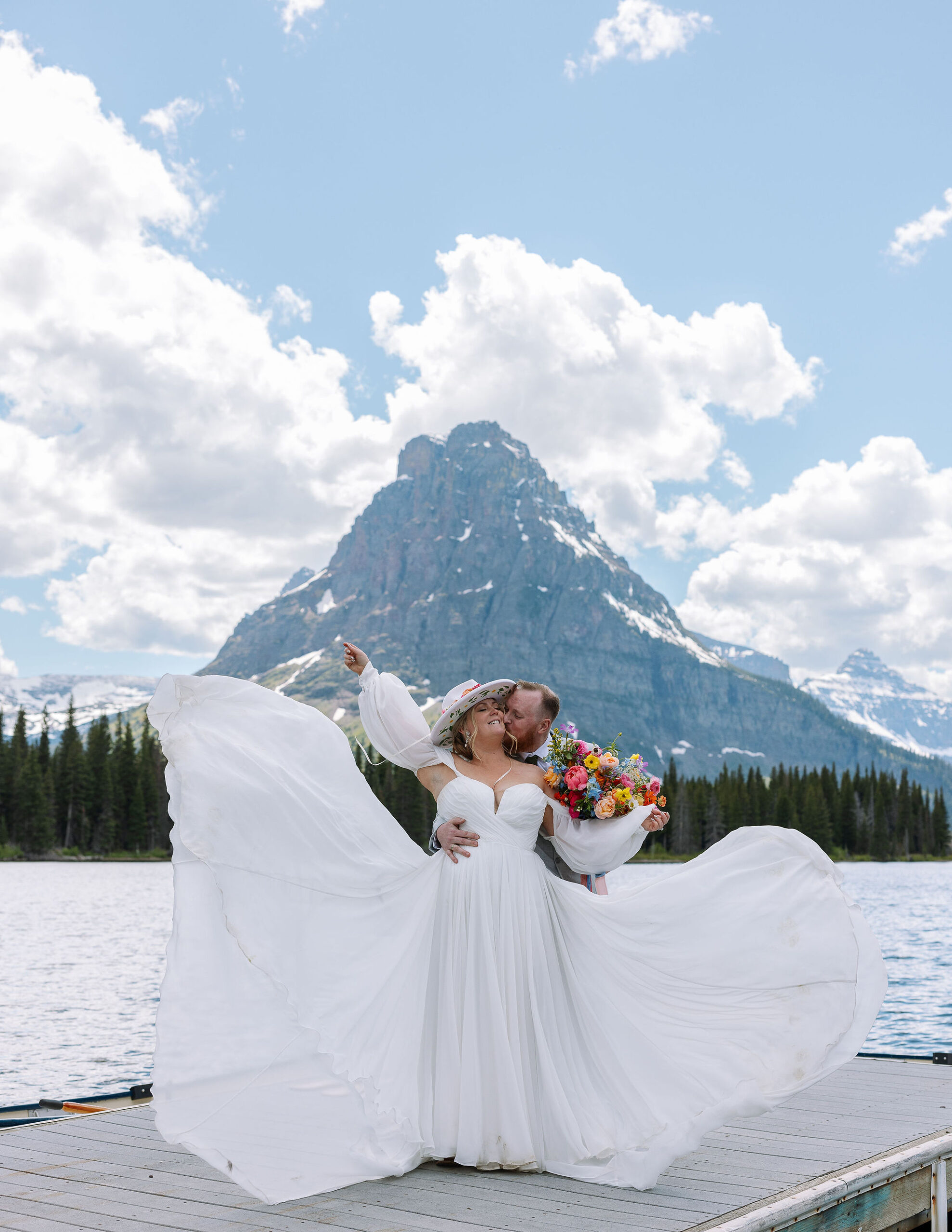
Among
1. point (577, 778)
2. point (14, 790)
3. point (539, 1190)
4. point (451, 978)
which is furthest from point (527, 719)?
point (14, 790)

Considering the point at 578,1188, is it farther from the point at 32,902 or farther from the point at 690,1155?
the point at 32,902

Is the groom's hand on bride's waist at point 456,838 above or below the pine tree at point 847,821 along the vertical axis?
above

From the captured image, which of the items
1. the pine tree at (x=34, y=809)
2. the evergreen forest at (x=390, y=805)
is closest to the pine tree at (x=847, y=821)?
the evergreen forest at (x=390, y=805)

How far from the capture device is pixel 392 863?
7008 millimetres

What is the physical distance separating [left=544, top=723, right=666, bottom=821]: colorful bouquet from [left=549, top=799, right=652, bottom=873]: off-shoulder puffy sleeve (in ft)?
0.17

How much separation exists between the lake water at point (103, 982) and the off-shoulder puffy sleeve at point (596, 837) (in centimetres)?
55

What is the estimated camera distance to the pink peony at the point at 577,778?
694 cm

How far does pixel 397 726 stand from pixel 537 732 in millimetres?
947

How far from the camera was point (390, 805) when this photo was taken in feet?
341

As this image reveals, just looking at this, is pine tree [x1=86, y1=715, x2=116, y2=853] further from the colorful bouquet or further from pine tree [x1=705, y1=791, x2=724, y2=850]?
the colorful bouquet

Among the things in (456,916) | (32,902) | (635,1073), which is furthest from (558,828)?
(32,902)

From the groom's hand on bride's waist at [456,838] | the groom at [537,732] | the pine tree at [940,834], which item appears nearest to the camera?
the groom's hand on bride's waist at [456,838]

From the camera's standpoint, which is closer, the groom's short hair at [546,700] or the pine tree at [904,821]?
the groom's short hair at [546,700]

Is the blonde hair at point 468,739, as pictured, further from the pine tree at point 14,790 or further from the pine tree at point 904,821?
the pine tree at point 904,821
